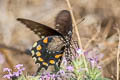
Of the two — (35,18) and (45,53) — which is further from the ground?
(35,18)

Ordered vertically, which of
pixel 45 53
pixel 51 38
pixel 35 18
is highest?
pixel 35 18

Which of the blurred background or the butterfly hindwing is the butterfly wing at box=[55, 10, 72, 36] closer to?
the butterfly hindwing

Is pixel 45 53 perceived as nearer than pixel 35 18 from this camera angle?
Yes

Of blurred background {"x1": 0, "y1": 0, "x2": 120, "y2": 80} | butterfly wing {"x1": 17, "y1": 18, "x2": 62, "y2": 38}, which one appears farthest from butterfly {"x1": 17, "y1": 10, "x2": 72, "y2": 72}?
blurred background {"x1": 0, "y1": 0, "x2": 120, "y2": 80}

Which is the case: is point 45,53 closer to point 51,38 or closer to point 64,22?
point 51,38

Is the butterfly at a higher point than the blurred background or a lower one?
lower

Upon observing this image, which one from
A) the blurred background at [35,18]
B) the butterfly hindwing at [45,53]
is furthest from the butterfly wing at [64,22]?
the blurred background at [35,18]

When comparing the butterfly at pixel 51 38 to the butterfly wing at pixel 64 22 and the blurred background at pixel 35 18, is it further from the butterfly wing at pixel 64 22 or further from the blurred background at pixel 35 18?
the blurred background at pixel 35 18

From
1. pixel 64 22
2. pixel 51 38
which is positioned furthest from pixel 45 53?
pixel 64 22

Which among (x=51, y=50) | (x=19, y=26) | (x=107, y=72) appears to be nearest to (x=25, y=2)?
(x=19, y=26)

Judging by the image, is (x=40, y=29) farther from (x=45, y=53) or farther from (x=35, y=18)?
(x=35, y=18)
